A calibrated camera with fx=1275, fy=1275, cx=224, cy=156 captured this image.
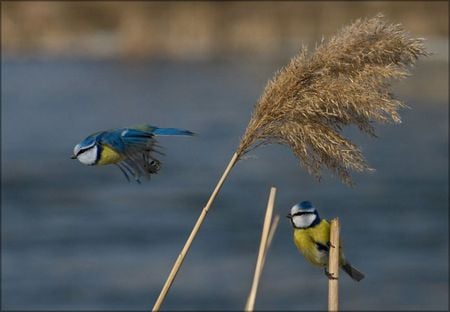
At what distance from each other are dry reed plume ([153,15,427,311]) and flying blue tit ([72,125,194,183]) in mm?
185

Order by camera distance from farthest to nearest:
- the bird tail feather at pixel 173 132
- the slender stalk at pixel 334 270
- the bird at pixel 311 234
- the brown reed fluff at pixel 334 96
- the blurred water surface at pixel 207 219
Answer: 1. the blurred water surface at pixel 207 219
2. the bird at pixel 311 234
3. the slender stalk at pixel 334 270
4. the brown reed fluff at pixel 334 96
5. the bird tail feather at pixel 173 132

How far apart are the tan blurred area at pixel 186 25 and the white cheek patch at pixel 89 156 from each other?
29151mm

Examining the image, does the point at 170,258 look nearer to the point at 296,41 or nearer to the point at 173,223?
the point at 173,223

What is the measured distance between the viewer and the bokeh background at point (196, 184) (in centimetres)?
1159

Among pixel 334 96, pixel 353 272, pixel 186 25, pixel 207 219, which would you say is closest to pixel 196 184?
pixel 207 219

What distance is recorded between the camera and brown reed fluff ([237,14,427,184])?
2756 mm

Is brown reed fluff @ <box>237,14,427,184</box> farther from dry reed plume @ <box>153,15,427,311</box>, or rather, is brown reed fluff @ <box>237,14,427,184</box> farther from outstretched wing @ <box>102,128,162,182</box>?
outstretched wing @ <box>102,128,162,182</box>

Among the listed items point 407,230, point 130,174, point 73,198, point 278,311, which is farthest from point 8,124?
point 130,174

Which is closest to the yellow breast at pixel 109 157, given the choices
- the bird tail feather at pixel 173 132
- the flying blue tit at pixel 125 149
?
the flying blue tit at pixel 125 149

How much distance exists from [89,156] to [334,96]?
21.7 inches

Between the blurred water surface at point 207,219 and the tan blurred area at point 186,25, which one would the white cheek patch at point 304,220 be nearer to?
the blurred water surface at point 207,219

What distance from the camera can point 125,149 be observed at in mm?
2633

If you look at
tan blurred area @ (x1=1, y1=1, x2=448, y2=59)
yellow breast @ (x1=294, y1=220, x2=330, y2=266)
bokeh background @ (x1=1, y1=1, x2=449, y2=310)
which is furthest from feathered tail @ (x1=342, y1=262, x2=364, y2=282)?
tan blurred area @ (x1=1, y1=1, x2=448, y2=59)

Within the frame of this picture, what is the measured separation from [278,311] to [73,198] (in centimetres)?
667
